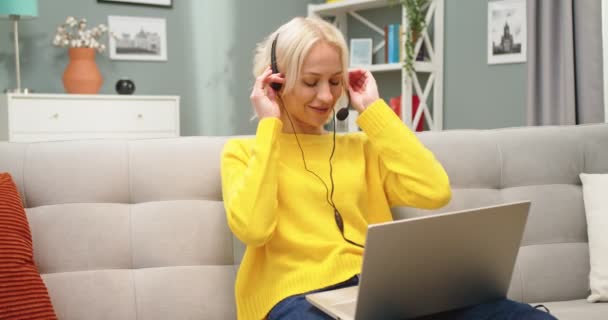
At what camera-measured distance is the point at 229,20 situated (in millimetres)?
4367

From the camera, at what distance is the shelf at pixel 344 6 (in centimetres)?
391

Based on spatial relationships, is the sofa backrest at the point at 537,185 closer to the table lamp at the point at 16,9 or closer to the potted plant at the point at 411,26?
the potted plant at the point at 411,26

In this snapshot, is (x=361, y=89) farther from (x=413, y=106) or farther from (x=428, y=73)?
(x=428, y=73)

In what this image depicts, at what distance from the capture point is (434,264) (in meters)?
1.06

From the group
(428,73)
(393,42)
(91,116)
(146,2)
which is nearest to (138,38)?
(146,2)

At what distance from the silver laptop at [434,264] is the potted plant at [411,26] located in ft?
8.16

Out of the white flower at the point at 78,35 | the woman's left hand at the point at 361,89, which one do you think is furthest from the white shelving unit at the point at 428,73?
the woman's left hand at the point at 361,89

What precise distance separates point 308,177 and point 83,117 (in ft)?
7.99

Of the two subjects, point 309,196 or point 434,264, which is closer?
point 434,264

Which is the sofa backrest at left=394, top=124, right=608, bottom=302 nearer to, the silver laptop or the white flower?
the silver laptop

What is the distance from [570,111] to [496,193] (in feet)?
2.93

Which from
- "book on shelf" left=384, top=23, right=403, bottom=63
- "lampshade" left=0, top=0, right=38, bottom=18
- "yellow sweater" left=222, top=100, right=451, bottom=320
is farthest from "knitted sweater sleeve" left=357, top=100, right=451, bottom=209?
"lampshade" left=0, top=0, right=38, bottom=18

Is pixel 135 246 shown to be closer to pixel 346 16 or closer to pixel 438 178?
pixel 438 178

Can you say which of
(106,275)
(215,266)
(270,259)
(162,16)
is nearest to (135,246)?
(106,275)
